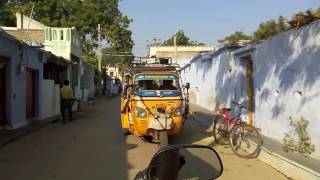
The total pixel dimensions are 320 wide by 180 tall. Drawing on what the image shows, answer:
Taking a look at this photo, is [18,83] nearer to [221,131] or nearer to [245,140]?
[221,131]

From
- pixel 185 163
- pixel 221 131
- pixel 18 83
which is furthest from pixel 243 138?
pixel 18 83

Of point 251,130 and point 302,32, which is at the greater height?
point 302,32

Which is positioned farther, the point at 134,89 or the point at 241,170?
the point at 134,89

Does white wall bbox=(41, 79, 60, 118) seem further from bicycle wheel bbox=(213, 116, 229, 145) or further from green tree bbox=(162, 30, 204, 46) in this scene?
green tree bbox=(162, 30, 204, 46)

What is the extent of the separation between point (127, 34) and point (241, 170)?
2106 inches

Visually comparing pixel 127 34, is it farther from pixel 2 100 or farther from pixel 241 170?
pixel 241 170

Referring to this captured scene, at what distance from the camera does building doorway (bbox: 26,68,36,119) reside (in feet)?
68.5

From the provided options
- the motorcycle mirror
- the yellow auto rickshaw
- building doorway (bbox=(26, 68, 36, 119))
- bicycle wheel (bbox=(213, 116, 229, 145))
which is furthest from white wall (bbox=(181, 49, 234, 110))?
the motorcycle mirror

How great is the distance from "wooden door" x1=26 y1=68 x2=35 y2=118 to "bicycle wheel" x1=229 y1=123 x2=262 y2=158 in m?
11.1

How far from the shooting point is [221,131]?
14055mm

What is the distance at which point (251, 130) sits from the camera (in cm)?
1205

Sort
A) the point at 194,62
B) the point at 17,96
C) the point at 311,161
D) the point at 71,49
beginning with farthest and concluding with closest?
1. the point at 194,62
2. the point at 71,49
3. the point at 17,96
4. the point at 311,161

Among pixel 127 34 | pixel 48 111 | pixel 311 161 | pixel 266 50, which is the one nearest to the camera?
pixel 311 161

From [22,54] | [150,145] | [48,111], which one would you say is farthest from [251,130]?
[48,111]
